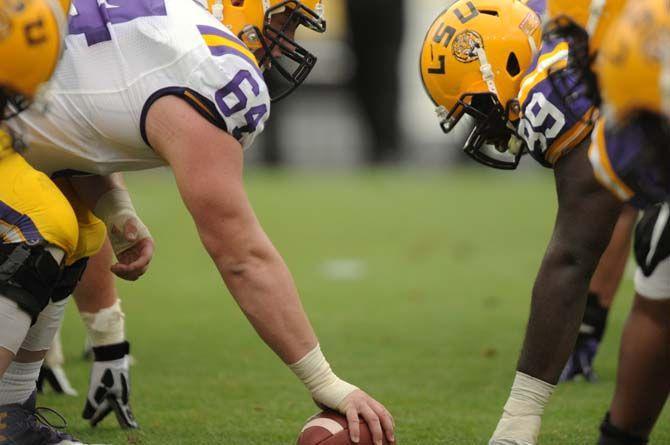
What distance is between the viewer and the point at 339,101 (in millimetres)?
15734

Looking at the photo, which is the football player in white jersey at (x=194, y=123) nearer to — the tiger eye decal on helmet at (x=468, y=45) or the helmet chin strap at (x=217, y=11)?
the helmet chin strap at (x=217, y=11)

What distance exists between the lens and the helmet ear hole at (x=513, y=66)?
3.50 m

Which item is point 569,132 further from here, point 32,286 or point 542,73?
point 32,286

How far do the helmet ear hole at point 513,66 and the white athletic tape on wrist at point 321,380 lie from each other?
1.01 metres

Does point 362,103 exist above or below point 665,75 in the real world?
below

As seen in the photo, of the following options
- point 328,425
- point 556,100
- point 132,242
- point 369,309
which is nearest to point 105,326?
point 132,242

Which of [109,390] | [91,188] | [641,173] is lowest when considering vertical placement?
[109,390]

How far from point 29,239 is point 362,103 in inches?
475

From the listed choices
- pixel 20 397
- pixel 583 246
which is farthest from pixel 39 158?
pixel 583 246

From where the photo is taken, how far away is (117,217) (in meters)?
3.42

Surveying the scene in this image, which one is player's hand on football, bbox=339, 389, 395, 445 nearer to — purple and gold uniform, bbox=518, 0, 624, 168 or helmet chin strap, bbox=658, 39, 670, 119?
purple and gold uniform, bbox=518, 0, 624, 168

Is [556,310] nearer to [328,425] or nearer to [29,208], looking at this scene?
[328,425]

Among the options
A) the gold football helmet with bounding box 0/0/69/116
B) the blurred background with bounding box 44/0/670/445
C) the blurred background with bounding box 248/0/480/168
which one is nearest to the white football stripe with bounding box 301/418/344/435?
the blurred background with bounding box 44/0/670/445

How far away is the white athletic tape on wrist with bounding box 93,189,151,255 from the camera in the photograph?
11.2ft
